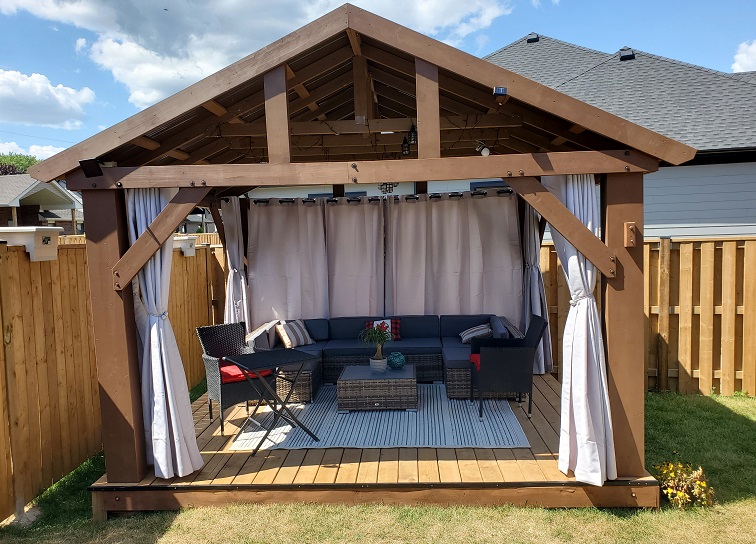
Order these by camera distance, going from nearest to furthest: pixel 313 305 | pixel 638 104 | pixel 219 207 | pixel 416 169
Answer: pixel 416 169
pixel 219 207
pixel 313 305
pixel 638 104

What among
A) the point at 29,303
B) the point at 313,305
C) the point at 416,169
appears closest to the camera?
the point at 416,169

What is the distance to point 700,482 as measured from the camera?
368 cm

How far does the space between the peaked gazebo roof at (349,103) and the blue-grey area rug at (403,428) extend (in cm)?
246

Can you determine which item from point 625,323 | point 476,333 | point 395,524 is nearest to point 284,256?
point 476,333

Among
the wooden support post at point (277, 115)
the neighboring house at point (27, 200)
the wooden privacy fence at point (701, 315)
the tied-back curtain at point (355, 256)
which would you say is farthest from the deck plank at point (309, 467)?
the neighboring house at point (27, 200)

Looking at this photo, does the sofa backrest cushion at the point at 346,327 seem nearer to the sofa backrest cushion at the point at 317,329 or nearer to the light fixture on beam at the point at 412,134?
the sofa backrest cushion at the point at 317,329

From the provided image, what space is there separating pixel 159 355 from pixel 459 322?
13.7ft

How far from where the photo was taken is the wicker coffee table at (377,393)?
17.5 ft

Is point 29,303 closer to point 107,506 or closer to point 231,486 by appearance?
point 107,506

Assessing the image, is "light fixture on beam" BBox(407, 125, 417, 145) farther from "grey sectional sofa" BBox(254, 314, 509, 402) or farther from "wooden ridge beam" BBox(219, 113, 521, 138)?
"grey sectional sofa" BBox(254, 314, 509, 402)

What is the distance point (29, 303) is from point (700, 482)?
16.4 feet

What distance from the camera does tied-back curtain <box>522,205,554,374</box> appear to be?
21.7 ft

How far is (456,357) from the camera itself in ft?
18.9

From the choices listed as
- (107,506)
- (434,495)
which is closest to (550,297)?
(434,495)
